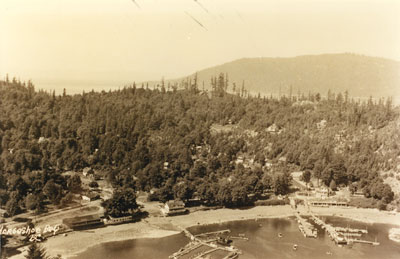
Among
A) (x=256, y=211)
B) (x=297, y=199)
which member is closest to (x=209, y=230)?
(x=256, y=211)

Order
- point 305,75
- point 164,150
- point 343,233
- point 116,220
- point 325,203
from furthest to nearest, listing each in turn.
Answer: point 305,75, point 325,203, point 164,150, point 343,233, point 116,220

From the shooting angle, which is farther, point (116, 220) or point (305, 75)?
point (305, 75)

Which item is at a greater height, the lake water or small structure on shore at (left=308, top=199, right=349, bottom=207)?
small structure on shore at (left=308, top=199, right=349, bottom=207)

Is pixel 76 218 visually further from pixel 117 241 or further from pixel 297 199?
pixel 297 199

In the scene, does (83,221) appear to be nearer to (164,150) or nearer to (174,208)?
(174,208)

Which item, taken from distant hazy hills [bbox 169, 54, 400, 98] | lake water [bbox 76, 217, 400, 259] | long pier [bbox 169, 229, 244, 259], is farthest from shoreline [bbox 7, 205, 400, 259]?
distant hazy hills [bbox 169, 54, 400, 98]

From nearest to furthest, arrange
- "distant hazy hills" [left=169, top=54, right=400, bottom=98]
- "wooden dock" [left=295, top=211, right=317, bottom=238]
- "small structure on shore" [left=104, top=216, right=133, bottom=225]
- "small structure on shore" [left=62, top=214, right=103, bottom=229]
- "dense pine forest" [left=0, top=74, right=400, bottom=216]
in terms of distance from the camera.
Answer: "small structure on shore" [left=62, top=214, right=103, bottom=229] < "small structure on shore" [left=104, top=216, right=133, bottom=225] < "wooden dock" [left=295, top=211, right=317, bottom=238] < "dense pine forest" [left=0, top=74, right=400, bottom=216] < "distant hazy hills" [left=169, top=54, right=400, bottom=98]

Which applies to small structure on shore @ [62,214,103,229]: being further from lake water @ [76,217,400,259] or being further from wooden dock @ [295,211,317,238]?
wooden dock @ [295,211,317,238]

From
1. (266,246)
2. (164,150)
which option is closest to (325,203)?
(266,246)
